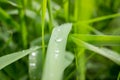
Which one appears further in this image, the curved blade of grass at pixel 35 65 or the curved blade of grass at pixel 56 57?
the curved blade of grass at pixel 35 65

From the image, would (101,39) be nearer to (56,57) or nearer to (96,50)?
(96,50)

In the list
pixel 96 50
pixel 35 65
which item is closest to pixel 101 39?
pixel 96 50

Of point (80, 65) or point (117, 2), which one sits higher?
point (117, 2)

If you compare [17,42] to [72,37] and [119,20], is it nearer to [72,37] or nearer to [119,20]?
[72,37]

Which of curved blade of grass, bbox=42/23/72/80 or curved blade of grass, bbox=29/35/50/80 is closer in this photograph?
curved blade of grass, bbox=42/23/72/80

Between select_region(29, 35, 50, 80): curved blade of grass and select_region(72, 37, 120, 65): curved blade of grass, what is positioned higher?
select_region(72, 37, 120, 65): curved blade of grass

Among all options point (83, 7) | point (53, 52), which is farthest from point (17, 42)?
point (53, 52)

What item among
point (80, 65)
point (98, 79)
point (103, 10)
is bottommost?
point (98, 79)

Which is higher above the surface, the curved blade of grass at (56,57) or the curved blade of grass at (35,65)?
the curved blade of grass at (56,57)
